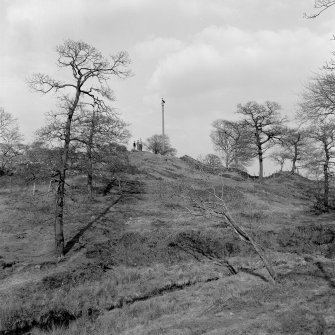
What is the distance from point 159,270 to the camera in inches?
744

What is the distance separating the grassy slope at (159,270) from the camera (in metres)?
12.2

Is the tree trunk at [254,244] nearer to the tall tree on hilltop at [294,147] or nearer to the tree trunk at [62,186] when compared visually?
the tree trunk at [62,186]

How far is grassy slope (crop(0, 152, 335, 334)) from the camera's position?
12.2 metres

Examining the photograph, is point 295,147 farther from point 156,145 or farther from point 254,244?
point 254,244

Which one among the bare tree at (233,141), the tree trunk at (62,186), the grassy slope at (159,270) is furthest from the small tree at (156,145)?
the tree trunk at (62,186)

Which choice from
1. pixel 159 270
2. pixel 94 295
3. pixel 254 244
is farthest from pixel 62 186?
pixel 254 244

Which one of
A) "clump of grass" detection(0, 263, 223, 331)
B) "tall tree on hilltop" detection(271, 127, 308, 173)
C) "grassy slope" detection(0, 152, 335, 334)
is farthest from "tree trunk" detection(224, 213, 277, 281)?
"tall tree on hilltop" detection(271, 127, 308, 173)

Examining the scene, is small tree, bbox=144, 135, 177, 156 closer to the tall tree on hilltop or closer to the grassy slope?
the tall tree on hilltop

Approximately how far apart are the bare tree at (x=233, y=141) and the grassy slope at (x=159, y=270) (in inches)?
687

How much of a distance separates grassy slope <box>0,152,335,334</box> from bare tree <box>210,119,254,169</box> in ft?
57.3

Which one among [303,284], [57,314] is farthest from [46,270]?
[303,284]

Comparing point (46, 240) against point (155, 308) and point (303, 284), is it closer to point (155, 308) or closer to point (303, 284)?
point (155, 308)

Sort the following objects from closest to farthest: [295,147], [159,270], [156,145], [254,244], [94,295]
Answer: [254,244]
[94,295]
[159,270]
[295,147]
[156,145]

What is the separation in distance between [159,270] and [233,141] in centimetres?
4840
